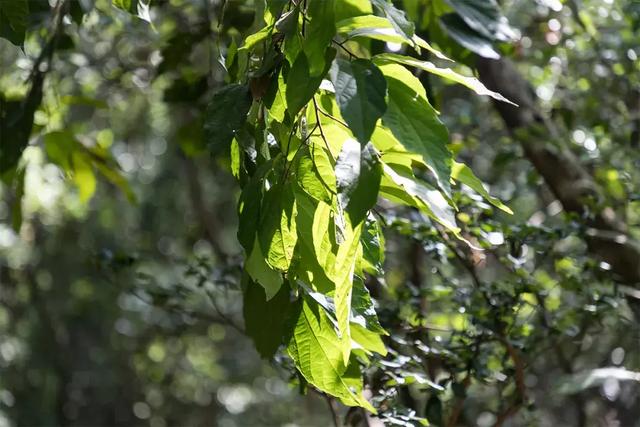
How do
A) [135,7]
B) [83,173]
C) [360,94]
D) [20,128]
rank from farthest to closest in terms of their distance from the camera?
[83,173]
[20,128]
[135,7]
[360,94]

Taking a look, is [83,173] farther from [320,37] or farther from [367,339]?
[320,37]

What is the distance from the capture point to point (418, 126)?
770 mm

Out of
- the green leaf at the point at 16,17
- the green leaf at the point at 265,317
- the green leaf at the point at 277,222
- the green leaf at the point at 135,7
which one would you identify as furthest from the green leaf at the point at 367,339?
the green leaf at the point at 16,17

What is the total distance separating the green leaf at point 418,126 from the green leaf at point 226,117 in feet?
0.60

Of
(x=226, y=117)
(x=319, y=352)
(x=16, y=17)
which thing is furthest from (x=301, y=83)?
(x=16, y=17)

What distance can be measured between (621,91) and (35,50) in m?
1.62

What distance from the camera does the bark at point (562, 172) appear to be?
1.87 meters

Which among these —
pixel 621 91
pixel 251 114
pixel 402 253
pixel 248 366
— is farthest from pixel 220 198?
pixel 251 114

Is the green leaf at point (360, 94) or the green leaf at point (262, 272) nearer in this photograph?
the green leaf at point (360, 94)

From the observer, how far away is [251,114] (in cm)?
97

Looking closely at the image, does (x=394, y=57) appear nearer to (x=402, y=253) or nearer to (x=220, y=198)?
(x=402, y=253)

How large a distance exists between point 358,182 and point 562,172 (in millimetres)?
1392

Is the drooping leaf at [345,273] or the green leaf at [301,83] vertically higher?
the green leaf at [301,83]

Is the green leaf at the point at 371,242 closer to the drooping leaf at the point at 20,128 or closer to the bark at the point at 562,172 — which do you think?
the drooping leaf at the point at 20,128
